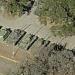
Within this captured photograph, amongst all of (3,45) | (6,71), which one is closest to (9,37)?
(3,45)

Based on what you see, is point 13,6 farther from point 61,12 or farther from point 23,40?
point 61,12

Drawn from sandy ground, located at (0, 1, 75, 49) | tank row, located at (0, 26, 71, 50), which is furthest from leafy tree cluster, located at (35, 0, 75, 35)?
tank row, located at (0, 26, 71, 50)

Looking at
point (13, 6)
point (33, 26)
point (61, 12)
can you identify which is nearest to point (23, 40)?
point (33, 26)

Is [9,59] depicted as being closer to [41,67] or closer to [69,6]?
[41,67]

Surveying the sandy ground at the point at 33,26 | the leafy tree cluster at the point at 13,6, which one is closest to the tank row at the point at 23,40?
the sandy ground at the point at 33,26

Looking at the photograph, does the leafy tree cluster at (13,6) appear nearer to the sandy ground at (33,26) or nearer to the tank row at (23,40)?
the sandy ground at (33,26)

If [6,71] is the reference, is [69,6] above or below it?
above

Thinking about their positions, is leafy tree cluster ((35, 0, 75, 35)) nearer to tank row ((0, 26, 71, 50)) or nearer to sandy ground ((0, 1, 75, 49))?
sandy ground ((0, 1, 75, 49))
